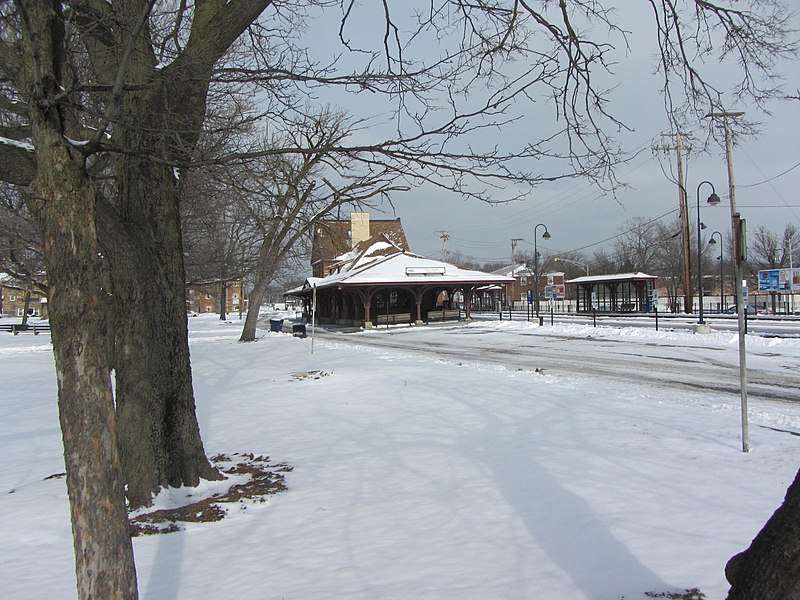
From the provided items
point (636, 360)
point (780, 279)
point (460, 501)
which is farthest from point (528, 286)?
point (460, 501)

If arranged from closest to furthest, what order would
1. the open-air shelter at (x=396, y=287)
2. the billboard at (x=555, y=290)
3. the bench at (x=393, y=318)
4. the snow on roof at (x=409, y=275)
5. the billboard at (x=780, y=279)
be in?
1. the billboard at (x=780, y=279)
2. the billboard at (x=555, y=290)
3. the snow on roof at (x=409, y=275)
4. the open-air shelter at (x=396, y=287)
5. the bench at (x=393, y=318)

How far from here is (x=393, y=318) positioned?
4169 centimetres

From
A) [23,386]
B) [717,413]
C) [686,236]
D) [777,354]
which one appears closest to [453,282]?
[686,236]

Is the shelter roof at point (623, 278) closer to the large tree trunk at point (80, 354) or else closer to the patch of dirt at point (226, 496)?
the patch of dirt at point (226, 496)

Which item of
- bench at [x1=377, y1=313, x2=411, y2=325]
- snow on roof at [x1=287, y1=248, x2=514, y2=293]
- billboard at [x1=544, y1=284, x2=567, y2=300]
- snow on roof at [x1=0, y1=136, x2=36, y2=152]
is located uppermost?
snow on roof at [x1=287, y1=248, x2=514, y2=293]

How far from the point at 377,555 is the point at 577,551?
1.37 meters

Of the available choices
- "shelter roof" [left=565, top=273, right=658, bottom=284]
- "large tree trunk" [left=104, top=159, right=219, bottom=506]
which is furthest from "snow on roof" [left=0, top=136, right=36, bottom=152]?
"shelter roof" [left=565, top=273, right=658, bottom=284]

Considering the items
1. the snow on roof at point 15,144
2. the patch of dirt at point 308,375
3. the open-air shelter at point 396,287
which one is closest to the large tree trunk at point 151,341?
the snow on roof at point 15,144

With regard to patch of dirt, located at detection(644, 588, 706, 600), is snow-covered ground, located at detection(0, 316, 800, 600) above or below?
below

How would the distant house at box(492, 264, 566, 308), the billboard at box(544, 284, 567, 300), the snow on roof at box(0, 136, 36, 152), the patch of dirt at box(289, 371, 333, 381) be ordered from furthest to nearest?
the distant house at box(492, 264, 566, 308), the billboard at box(544, 284, 567, 300), the patch of dirt at box(289, 371, 333, 381), the snow on roof at box(0, 136, 36, 152)

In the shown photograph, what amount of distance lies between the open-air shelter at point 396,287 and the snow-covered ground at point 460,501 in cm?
2842

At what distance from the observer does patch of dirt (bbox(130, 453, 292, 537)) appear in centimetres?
503

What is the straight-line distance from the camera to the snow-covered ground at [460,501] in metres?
3.84

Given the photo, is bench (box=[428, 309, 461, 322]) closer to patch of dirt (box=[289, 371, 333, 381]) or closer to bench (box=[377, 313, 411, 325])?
bench (box=[377, 313, 411, 325])
